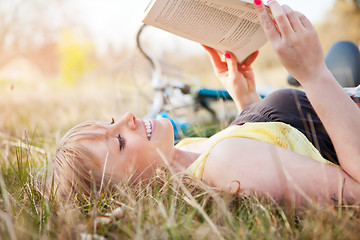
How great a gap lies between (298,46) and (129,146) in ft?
2.86

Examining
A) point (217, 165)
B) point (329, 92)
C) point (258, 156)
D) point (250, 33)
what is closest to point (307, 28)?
point (329, 92)

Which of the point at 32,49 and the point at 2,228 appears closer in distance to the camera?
the point at 2,228

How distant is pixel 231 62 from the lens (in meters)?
1.83

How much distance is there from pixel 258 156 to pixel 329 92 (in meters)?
0.36

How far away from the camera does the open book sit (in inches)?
53.1

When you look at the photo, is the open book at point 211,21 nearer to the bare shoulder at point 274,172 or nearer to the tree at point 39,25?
the bare shoulder at point 274,172

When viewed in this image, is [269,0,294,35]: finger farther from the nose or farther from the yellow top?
the nose

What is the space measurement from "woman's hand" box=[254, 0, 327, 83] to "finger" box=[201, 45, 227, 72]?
686mm

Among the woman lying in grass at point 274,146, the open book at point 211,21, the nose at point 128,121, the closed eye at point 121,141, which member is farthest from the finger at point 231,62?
the closed eye at point 121,141

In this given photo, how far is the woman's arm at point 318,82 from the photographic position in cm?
110

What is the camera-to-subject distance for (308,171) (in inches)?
45.1

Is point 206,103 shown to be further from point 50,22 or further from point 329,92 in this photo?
point 50,22

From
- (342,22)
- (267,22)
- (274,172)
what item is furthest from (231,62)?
(342,22)

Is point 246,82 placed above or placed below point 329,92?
below
